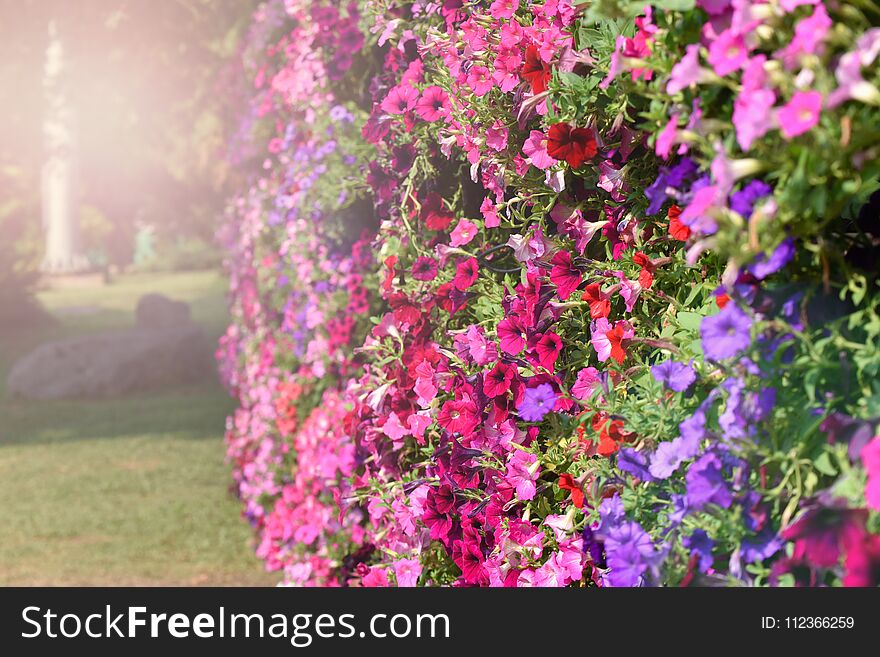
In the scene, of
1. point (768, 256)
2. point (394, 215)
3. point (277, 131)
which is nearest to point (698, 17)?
point (768, 256)

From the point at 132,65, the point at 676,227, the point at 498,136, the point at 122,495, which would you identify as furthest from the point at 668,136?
the point at 132,65

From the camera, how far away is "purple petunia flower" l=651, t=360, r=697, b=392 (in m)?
2.10

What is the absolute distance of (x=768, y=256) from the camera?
5.42 ft

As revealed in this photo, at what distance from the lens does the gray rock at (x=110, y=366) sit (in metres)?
13.5

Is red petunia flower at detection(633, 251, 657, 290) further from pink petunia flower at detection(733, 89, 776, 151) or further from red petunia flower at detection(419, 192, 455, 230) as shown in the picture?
red petunia flower at detection(419, 192, 455, 230)

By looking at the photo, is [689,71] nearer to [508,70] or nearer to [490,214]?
[508,70]

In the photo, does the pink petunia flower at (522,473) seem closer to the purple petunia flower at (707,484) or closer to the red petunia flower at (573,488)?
the red petunia flower at (573,488)

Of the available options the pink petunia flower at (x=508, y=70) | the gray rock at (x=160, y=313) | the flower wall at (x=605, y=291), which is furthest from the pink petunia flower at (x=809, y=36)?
the gray rock at (x=160, y=313)

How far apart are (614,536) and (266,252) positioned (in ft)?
17.4

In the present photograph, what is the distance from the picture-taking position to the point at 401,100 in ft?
11.7

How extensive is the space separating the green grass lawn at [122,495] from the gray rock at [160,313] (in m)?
4.47

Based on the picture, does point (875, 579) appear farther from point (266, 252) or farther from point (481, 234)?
point (266, 252)

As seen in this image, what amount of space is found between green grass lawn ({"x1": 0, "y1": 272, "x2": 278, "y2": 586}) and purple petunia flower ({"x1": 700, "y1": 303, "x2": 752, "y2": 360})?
4.78m

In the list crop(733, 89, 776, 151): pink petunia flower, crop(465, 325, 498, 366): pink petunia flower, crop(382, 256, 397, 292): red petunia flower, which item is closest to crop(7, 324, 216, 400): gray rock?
crop(382, 256, 397, 292): red petunia flower
